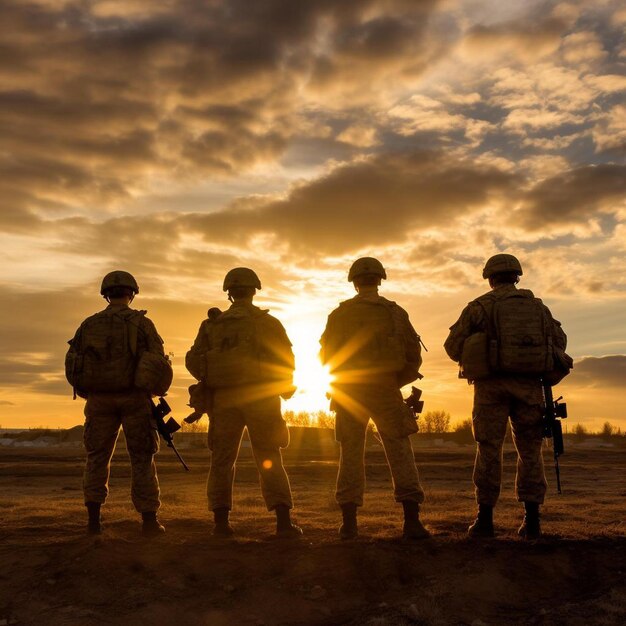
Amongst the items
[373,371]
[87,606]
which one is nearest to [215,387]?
[373,371]

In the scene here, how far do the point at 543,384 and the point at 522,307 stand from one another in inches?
38.1

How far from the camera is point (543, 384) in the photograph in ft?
25.2

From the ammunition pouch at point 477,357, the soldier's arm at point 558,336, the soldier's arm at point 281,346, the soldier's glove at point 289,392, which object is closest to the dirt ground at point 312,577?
the soldier's glove at point 289,392

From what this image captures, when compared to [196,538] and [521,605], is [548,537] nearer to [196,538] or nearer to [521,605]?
[521,605]

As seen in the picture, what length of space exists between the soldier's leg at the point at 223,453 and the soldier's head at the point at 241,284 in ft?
4.47

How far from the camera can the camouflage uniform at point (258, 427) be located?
293 inches

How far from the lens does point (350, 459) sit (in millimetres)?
7402

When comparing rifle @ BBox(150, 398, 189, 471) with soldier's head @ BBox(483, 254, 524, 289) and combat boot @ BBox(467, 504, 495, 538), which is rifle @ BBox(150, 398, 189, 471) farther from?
soldier's head @ BBox(483, 254, 524, 289)

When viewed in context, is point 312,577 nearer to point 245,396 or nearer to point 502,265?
point 245,396

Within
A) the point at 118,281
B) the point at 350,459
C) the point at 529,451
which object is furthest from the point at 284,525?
the point at 118,281

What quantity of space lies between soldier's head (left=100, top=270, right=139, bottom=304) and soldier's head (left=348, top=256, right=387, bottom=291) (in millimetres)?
2656

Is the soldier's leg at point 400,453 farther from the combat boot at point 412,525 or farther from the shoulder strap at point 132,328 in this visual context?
the shoulder strap at point 132,328

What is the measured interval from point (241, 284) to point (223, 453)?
1934 mm

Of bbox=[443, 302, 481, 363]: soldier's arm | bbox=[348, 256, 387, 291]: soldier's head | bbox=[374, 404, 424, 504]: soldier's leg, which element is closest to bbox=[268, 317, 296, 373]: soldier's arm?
bbox=[348, 256, 387, 291]: soldier's head
